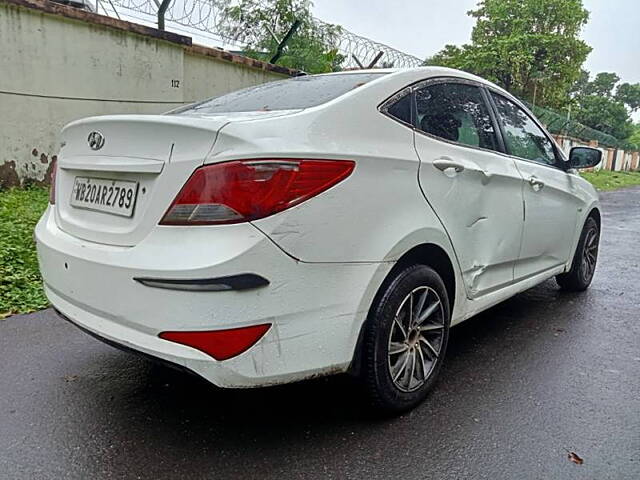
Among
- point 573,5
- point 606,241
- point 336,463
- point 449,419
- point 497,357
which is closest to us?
point 336,463

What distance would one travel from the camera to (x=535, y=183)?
3.29m

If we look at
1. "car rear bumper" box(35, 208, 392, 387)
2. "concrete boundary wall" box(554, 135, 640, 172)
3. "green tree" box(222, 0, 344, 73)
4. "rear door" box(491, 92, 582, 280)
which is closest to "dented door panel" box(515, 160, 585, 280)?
"rear door" box(491, 92, 582, 280)

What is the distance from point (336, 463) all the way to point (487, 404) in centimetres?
87

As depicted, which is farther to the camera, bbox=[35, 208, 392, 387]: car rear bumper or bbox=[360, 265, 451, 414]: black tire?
bbox=[360, 265, 451, 414]: black tire

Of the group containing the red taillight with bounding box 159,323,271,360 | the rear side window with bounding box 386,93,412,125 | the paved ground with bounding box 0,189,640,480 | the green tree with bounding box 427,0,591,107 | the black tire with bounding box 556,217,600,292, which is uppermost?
the green tree with bounding box 427,0,591,107

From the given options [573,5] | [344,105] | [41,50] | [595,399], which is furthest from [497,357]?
[573,5]

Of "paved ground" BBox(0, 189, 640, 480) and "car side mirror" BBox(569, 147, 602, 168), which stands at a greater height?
"car side mirror" BBox(569, 147, 602, 168)

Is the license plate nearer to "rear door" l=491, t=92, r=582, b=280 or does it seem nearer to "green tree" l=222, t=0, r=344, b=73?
"rear door" l=491, t=92, r=582, b=280

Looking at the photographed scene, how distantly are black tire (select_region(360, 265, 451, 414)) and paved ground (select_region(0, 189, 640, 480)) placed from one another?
12cm

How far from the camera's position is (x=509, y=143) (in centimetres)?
320

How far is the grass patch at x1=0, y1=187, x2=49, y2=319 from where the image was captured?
11.7 ft

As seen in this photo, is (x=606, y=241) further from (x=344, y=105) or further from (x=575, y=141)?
(x=575, y=141)

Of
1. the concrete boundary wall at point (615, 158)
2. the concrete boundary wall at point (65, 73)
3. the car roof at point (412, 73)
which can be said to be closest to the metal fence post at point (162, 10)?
the concrete boundary wall at point (65, 73)

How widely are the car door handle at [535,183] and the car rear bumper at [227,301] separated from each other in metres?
1.66
